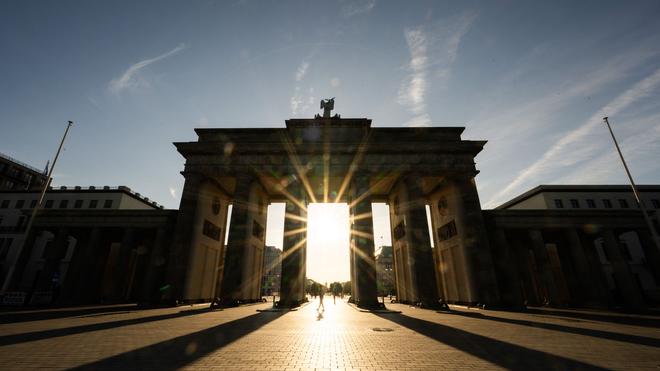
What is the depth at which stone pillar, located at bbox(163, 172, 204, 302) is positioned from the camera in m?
23.3

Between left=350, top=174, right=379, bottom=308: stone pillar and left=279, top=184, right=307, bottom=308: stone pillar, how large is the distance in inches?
203

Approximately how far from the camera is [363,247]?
2342 centimetres

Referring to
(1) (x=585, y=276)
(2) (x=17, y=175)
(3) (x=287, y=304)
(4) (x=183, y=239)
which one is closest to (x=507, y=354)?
(3) (x=287, y=304)

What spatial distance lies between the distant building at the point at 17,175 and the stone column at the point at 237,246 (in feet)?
184

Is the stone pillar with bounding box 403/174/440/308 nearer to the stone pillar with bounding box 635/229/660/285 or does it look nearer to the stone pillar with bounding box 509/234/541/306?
the stone pillar with bounding box 509/234/541/306

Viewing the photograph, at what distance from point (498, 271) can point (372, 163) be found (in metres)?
15.1

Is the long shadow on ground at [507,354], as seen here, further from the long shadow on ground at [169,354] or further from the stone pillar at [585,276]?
the stone pillar at [585,276]

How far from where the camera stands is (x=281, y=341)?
8.74m

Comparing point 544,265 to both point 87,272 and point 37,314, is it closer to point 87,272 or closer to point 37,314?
point 37,314

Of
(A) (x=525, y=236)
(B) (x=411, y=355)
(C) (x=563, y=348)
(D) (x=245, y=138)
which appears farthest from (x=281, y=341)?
(A) (x=525, y=236)

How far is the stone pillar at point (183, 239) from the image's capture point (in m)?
23.3

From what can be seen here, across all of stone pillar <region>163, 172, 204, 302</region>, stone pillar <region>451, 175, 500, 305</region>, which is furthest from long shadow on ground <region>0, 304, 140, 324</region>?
stone pillar <region>451, 175, 500, 305</region>

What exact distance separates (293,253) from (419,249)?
11.2m

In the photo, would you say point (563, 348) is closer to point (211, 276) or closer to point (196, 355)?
point (196, 355)
